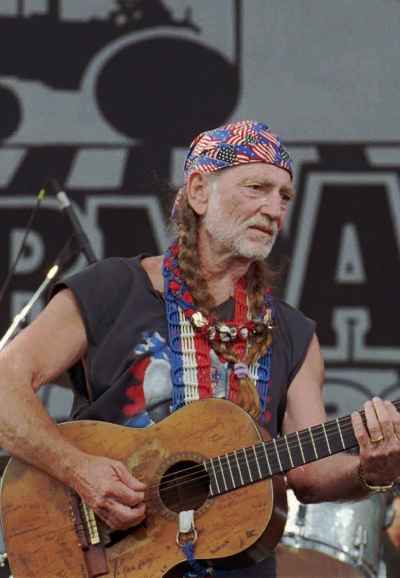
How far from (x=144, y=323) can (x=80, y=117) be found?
253 centimetres

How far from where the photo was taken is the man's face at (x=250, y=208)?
4449 mm

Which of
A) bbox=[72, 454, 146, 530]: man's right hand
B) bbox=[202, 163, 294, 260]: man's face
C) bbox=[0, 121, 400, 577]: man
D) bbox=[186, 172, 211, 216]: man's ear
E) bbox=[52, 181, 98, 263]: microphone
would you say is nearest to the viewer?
bbox=[72, 454, 146, 530]: man's right hand

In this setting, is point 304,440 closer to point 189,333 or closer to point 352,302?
point 189,333

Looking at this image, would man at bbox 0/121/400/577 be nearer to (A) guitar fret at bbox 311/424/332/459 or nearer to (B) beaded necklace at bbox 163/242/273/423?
(B) beaded necklace at bbox 163/242/273/423

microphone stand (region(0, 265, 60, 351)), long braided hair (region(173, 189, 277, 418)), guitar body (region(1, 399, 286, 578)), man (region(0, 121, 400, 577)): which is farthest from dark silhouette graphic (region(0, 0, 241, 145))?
guitar body (region(1, 399, 286, 578))

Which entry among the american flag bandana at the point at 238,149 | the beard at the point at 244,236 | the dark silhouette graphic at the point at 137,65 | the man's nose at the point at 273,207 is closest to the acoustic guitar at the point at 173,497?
the beard at the point at 244,236

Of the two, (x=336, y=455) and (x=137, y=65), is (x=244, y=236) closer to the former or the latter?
(x=336, y=455)

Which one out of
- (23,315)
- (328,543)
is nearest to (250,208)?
(23,315)

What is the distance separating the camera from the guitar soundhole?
4207mm

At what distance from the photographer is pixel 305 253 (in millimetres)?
6664

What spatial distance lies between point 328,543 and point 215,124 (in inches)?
82.1

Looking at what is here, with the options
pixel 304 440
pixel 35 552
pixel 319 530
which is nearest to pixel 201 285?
pixel 304 440

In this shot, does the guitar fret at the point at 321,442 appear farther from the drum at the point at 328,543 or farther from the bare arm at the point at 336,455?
the drum at the point at 328,543

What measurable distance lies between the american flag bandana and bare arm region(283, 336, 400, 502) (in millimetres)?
601
